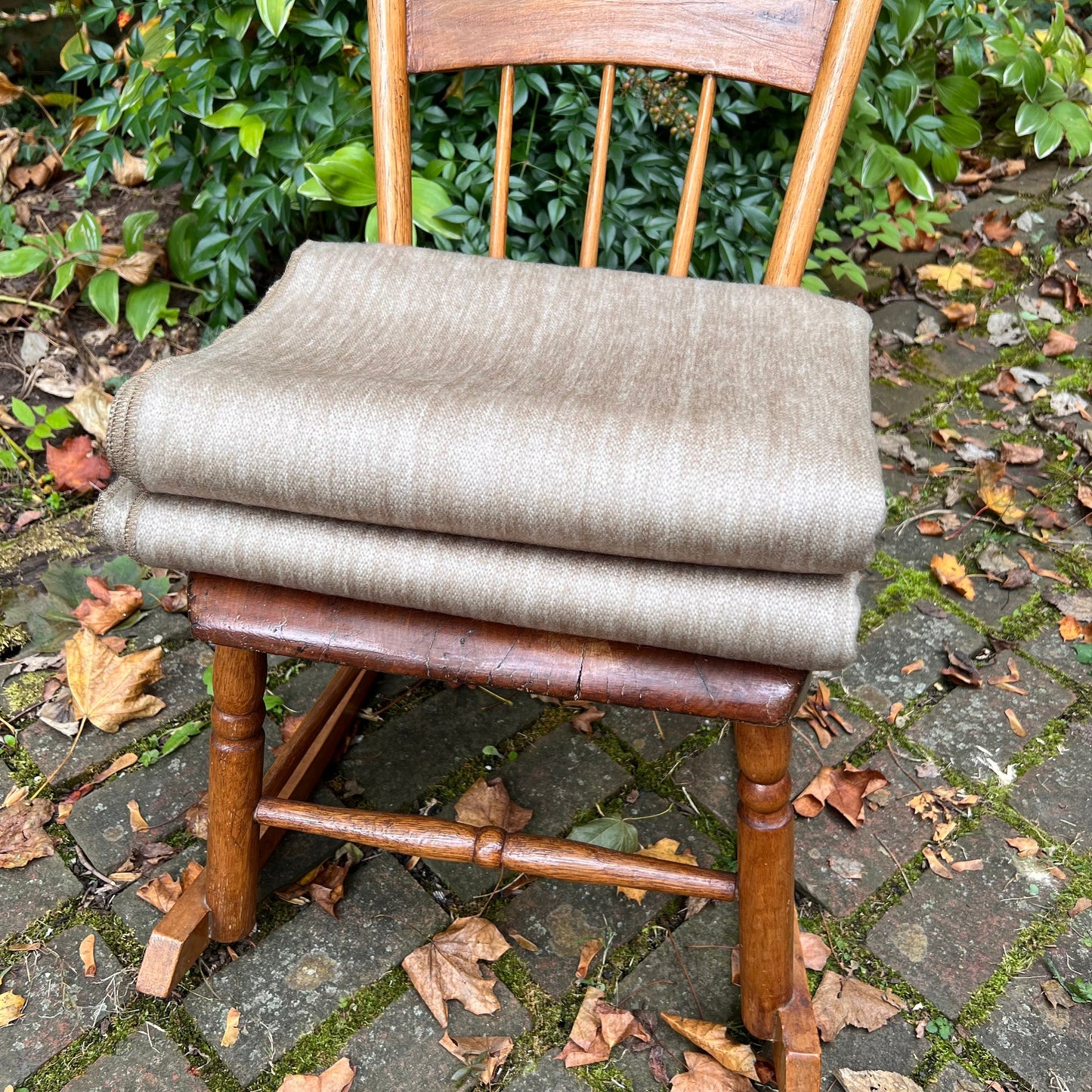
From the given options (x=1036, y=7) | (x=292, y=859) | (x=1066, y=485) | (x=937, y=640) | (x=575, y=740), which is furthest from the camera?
(x=1036, y=7)

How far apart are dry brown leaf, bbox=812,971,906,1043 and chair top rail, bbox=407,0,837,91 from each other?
3.35ft

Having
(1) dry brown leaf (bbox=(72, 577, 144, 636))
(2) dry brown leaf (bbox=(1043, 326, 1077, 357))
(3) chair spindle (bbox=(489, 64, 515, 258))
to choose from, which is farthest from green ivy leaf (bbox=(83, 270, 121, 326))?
(2) dry brown leaf (bbox=(1043, 326, 1077, 357))

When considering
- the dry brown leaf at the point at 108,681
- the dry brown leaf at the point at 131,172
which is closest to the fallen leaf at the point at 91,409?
the dry brown leaf at the point at 108,681

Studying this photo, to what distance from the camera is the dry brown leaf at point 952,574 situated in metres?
1.65

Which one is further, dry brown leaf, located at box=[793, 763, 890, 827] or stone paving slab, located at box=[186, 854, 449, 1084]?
dry brown leaf, located at box=[793, 763, 890, 827]

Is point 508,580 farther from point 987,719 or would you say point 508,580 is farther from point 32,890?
point 987,719

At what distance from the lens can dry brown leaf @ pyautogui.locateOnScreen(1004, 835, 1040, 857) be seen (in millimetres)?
1270

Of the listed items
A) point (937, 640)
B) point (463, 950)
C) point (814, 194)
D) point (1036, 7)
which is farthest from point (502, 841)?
point (1036, 7)

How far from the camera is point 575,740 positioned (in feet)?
4.60

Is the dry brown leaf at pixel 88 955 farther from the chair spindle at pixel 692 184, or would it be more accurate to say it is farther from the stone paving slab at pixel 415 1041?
the chair spindle at pixel 692 184

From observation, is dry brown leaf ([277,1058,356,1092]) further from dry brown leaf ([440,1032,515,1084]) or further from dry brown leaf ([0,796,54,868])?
dry brown leaf ([0,796,54,868])

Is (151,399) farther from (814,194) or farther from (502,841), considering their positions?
(814,194)

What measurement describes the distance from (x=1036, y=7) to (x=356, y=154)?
2.12 meters

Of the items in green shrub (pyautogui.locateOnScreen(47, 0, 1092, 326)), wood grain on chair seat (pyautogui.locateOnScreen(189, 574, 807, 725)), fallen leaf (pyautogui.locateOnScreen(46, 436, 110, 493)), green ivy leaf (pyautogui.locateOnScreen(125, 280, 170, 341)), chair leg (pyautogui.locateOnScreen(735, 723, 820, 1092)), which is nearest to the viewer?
wood grain on chair seat (pyautogui.locateOnScreen(189, 574, 807, 725))
